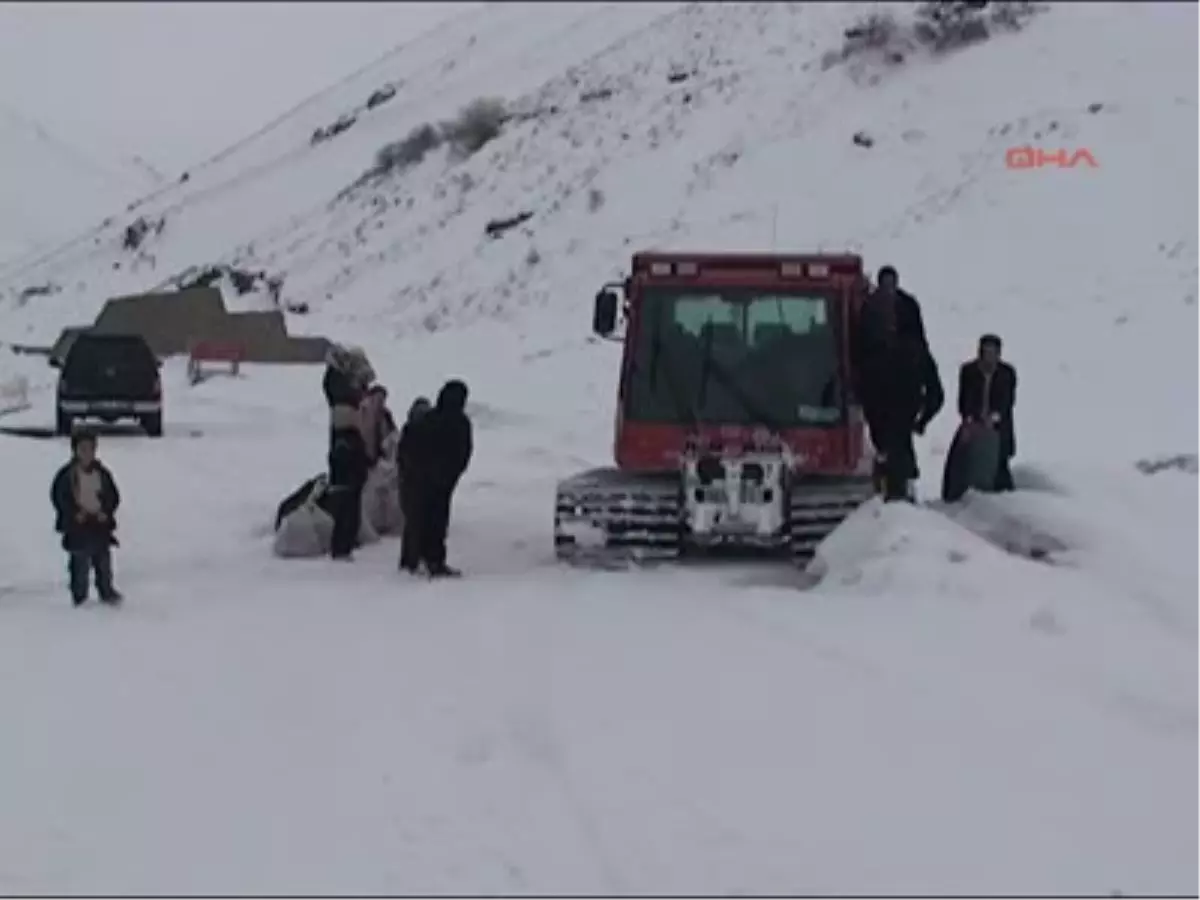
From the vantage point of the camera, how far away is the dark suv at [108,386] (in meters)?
31.6

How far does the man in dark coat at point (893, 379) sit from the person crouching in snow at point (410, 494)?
11.2 ft

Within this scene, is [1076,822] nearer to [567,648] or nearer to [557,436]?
[567,648]

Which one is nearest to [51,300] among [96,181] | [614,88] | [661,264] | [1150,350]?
[96,181]

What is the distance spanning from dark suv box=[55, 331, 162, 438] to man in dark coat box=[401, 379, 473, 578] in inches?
638

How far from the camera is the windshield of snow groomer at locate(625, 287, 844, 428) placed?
53.8 feet

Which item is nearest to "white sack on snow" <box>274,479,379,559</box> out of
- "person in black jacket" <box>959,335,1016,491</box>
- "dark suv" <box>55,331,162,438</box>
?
"person in black jacket" <box>959,335,1016,491</box>

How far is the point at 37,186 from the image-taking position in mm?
26750

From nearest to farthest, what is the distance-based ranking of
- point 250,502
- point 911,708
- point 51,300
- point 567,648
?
point 911,708 → point 567,648 → point 250,502 → point 51,300

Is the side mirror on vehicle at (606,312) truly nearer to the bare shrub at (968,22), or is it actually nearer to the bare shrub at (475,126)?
the bare shrub at (968,22)

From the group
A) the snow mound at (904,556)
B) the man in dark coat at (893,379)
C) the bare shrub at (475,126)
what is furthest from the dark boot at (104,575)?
the bare shrub at (475,126)

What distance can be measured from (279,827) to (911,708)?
10.8ft

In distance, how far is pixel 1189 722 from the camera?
10461 mm

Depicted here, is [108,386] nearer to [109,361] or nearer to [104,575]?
[109,361]

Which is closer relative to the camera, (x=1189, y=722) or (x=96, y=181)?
(x=1189, y=722)
